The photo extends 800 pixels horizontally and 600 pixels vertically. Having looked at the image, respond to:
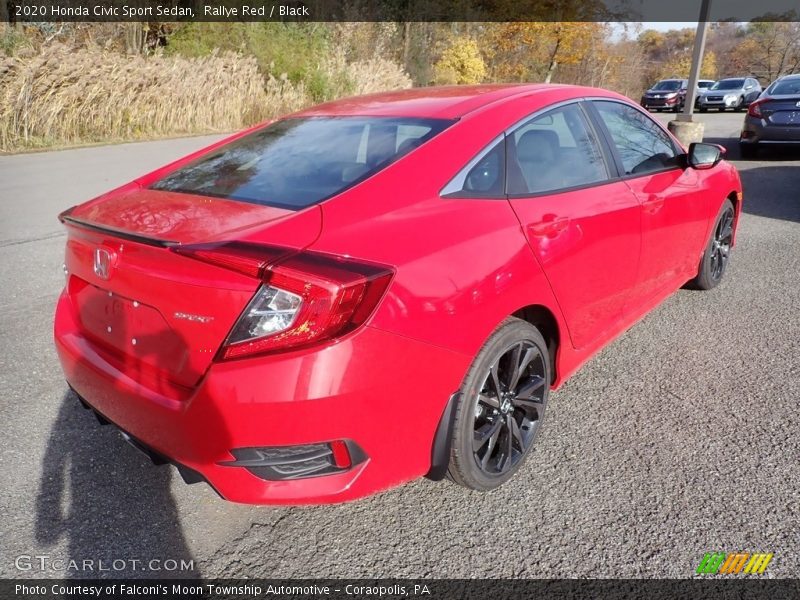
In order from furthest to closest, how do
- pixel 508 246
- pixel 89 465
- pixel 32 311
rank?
1. pixel 32 311
2. pixel 89 465
3. pixel 508 246

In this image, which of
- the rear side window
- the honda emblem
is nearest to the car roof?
the honda emblem

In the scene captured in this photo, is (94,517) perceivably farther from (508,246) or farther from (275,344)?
(508,246)

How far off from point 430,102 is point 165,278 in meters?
1.49

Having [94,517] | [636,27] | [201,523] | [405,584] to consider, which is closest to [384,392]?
[405,584]

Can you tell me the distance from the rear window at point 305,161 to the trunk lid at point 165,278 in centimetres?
14

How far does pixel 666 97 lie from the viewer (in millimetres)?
28375

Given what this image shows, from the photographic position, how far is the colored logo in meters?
2.03

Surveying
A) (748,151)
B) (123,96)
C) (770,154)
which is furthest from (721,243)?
(123,96)

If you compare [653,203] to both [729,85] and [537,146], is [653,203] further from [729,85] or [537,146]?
[729,85]

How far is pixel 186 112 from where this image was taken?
15.7 metres

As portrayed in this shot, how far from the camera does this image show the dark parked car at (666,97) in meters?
28.4

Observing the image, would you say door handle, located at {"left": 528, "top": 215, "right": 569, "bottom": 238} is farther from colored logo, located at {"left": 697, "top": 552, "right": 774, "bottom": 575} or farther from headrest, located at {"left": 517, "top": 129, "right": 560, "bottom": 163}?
colored logo, located at {"left": 697, "top": 552, "right": 774, "bottom": 575}

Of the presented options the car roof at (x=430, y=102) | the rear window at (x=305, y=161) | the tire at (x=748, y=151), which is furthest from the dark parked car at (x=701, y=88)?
the rear window at (x=305, y=161)

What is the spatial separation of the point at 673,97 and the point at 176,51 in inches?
867
